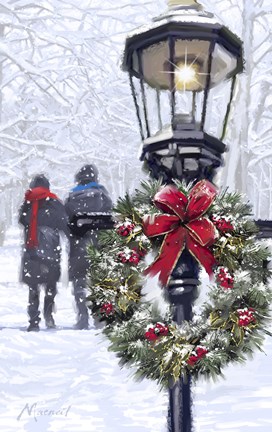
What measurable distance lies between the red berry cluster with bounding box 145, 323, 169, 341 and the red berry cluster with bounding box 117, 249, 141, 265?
1.06 feet

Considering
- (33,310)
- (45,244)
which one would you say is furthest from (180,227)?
(33,310)

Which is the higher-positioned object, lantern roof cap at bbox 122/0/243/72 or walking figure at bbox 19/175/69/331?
lantern roof cap at bbox 122/0/243/72

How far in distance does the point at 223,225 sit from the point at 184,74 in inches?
30.9

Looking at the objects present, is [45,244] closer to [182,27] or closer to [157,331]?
[157,331]

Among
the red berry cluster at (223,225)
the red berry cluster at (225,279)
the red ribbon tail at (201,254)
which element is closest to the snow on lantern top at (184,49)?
the red berry cluster at (223,225)

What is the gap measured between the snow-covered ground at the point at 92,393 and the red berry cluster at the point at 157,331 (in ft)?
2.31

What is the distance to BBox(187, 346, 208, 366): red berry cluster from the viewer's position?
3.79 m

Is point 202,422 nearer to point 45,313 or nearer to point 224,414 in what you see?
point 224,414

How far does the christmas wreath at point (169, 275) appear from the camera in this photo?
3822 millimetres

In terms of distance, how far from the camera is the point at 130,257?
12.7 ft

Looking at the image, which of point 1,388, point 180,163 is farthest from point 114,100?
point 180,163
